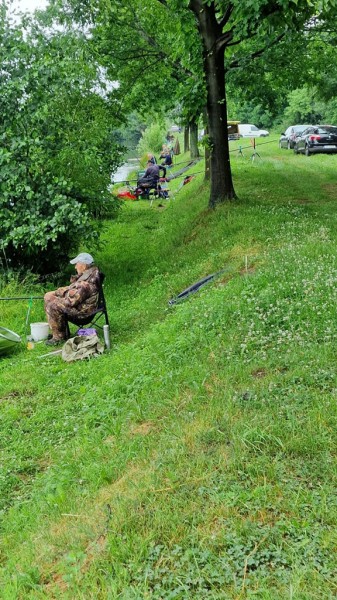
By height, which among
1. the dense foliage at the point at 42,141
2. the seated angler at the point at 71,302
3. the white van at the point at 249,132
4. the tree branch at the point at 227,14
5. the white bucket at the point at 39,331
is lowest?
the white bucket at the point at 39,331

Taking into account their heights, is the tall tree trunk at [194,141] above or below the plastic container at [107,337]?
above

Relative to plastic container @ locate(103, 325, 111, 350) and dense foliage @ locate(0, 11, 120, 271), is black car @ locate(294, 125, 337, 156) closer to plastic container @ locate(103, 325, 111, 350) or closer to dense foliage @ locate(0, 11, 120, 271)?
dense foliage @ locate(0, 11, 120, 271)

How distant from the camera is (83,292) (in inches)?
270

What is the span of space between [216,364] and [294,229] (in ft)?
14.6

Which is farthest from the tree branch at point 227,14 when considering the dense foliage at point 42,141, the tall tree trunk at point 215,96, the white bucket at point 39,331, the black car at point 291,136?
the black car at point 291,136

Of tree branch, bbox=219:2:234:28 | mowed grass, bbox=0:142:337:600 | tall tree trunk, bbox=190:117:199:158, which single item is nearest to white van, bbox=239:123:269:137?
tall tree trunk, bbox=190:117:199:158

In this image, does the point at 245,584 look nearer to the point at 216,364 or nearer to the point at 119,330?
the point at 216,364

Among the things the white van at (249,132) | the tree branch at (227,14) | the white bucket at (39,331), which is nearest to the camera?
the white bucket at (39,331)

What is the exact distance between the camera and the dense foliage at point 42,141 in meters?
8.98

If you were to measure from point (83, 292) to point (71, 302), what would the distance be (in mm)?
213

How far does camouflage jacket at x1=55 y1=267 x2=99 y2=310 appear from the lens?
6824mm

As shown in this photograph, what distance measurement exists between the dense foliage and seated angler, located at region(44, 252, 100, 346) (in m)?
2.10

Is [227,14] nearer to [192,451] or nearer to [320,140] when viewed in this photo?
[192,451]

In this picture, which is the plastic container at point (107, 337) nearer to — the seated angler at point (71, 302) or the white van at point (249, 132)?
the seated angler at point (71, 302)
